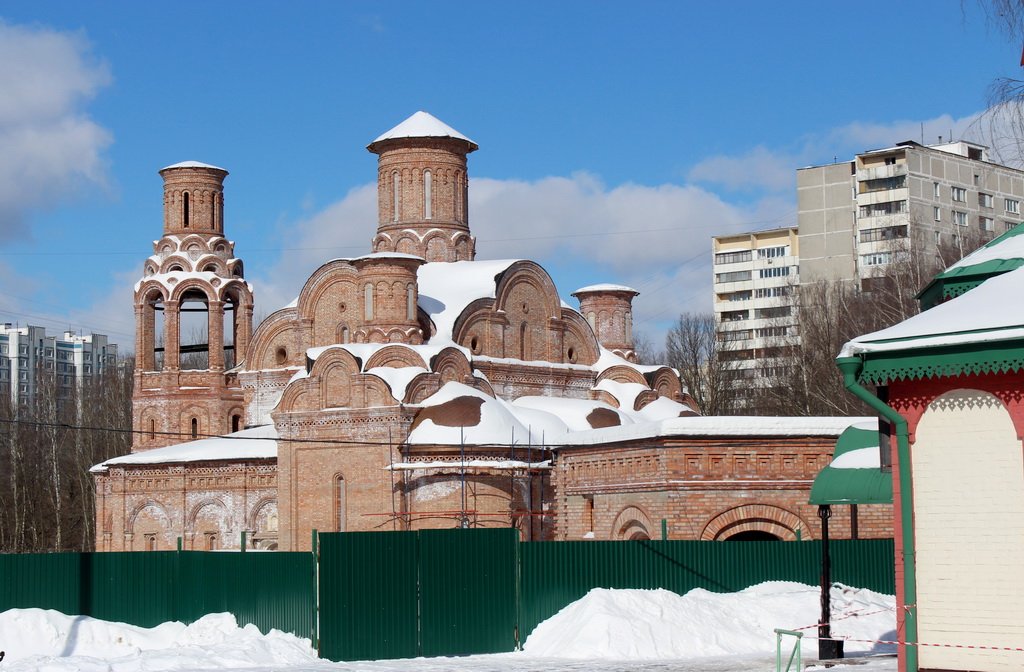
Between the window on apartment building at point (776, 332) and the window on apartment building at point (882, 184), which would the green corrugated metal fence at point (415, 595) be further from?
the window on apartment building at point (882, 184)

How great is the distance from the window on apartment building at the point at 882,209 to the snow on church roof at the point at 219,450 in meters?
28.9

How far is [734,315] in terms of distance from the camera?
6719cm

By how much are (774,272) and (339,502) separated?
39.5 metres

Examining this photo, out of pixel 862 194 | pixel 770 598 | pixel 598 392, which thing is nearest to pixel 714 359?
pixel 862 194

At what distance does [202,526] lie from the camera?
33344 mm

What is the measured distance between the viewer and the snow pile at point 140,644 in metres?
14.1

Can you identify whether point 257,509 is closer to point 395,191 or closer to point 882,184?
point 395,191

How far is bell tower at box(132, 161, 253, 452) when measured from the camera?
36938 mm


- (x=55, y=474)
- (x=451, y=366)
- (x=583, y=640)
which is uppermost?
(x=451, y=366)

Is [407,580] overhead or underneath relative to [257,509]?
overhead

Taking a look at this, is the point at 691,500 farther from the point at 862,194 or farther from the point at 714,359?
the point at 862,194

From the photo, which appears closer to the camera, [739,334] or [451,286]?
[451,286]

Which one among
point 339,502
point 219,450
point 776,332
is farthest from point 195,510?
point 776,332

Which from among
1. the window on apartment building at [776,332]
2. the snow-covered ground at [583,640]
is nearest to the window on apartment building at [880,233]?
the window on apartment building at [776,332]
